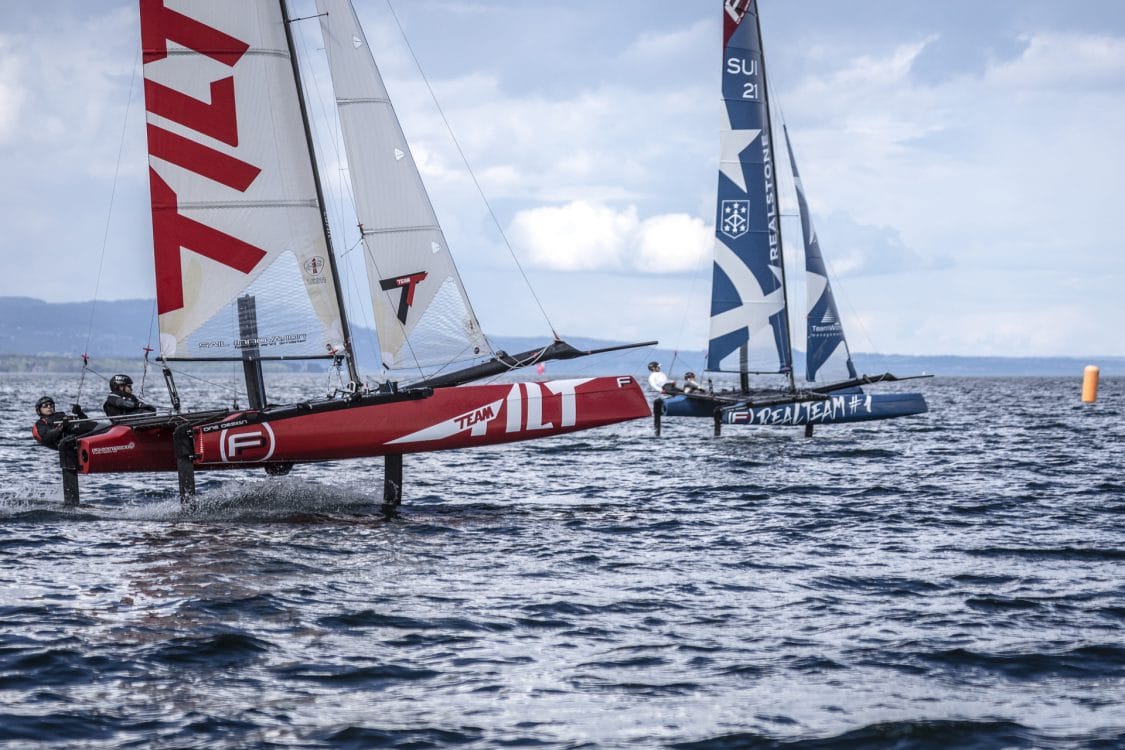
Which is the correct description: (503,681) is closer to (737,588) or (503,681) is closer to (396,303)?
(737,588)

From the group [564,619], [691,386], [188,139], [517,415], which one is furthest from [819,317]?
[564,619]

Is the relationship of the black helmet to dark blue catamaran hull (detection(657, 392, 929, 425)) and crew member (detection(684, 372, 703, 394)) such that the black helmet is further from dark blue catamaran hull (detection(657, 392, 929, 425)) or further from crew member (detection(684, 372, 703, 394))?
crew member (detection(684, 372, 703, 394))

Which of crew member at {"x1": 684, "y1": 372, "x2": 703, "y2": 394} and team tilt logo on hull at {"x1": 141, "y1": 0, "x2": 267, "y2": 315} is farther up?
team tilt logo on hull at {"x1": 141, "y1": 0, "x2": 267, "y2": 315}

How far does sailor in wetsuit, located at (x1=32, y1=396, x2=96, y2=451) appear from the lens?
1592 centimetres

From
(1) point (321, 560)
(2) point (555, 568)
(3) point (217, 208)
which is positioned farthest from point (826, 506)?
(3) point (217, 208)

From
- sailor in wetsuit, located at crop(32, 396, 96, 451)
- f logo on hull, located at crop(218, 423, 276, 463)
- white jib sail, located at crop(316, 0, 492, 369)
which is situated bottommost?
f logo on hull, located at crop(218, 423, 276, 463)

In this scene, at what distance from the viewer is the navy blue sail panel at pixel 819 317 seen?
105 feet

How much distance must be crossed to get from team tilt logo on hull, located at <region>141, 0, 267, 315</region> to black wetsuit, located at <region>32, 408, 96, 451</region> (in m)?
1.87

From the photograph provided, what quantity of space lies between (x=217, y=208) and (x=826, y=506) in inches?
363

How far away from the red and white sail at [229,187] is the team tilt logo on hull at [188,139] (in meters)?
0.01

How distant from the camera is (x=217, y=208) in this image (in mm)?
15984

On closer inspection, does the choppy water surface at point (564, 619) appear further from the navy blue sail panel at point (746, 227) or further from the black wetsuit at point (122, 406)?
the navy blue sail panel at point (746, 227)

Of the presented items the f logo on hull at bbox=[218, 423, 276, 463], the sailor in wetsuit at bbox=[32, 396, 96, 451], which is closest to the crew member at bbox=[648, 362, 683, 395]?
the f logo on hull at bbox=[218, 423, 276, 463]

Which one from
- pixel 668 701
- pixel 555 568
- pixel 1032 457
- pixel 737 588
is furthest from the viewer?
pixel 1032 457
